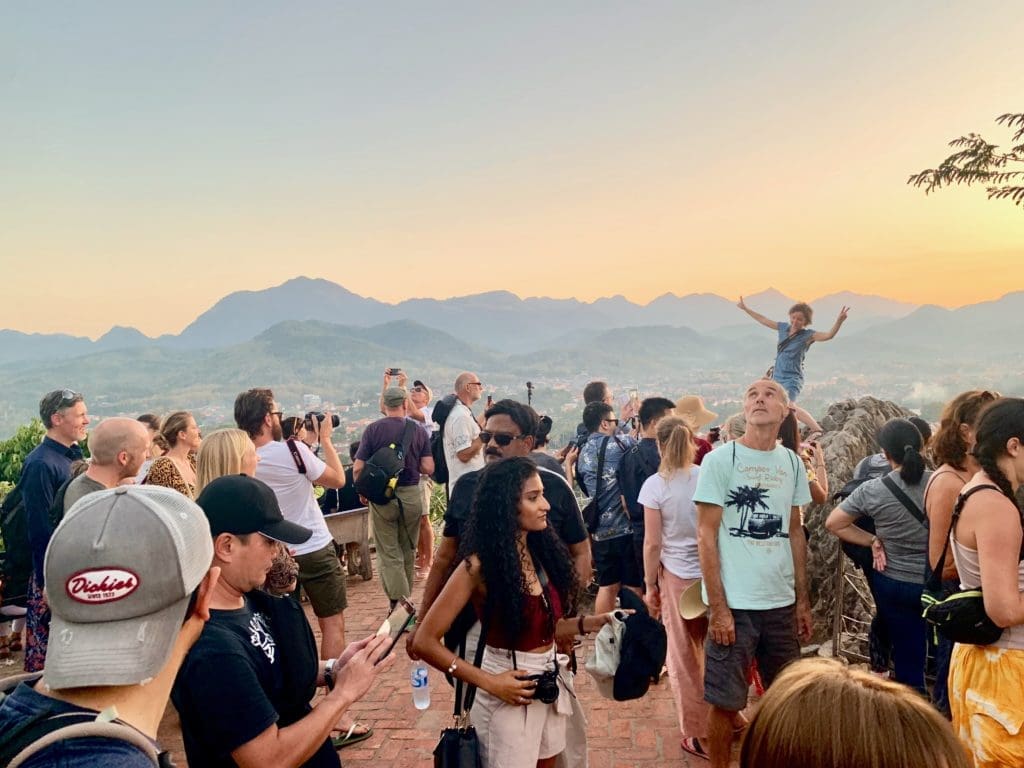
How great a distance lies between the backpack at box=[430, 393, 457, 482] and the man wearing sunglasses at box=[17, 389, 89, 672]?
317cm

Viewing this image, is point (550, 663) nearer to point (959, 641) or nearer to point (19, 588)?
point (959, 641)

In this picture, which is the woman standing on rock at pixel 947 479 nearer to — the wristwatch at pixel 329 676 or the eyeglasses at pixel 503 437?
the eyeglasses at pixel 503 437

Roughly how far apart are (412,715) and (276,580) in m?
2.84

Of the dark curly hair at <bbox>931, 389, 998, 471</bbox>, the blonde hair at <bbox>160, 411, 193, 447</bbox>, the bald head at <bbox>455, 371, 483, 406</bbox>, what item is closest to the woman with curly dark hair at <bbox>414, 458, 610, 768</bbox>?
the dark curly hair at <bbox>931, 389, 998, 471</bbox>

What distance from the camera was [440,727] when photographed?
4453 millimetres

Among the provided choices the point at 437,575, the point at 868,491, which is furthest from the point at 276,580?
the point at 868,491

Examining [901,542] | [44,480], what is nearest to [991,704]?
[901,542]

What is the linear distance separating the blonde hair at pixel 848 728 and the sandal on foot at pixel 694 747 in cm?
346

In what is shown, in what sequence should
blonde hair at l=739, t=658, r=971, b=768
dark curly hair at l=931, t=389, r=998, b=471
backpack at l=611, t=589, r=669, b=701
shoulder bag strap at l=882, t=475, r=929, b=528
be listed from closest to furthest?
blonde hair at l=739, t=658, r=971, b=768
backpack at l=611, t=589, r=669, b=701
dark curly hair at l=931, t=389, r=998, b=471
shoulder bag strap at l=882, t=475, r=929, b=528

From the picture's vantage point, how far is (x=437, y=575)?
2.98m

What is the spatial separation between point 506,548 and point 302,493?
246 centimetres

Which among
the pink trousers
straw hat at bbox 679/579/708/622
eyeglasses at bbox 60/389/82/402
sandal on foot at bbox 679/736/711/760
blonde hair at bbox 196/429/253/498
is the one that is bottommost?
sandal on foot at bbox 679/736/711/760

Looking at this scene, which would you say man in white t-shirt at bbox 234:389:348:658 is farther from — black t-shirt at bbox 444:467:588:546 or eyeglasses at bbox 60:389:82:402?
black t-shirt at bbox 444:467:588:546

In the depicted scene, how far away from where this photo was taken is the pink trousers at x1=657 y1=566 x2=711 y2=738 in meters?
4.04
